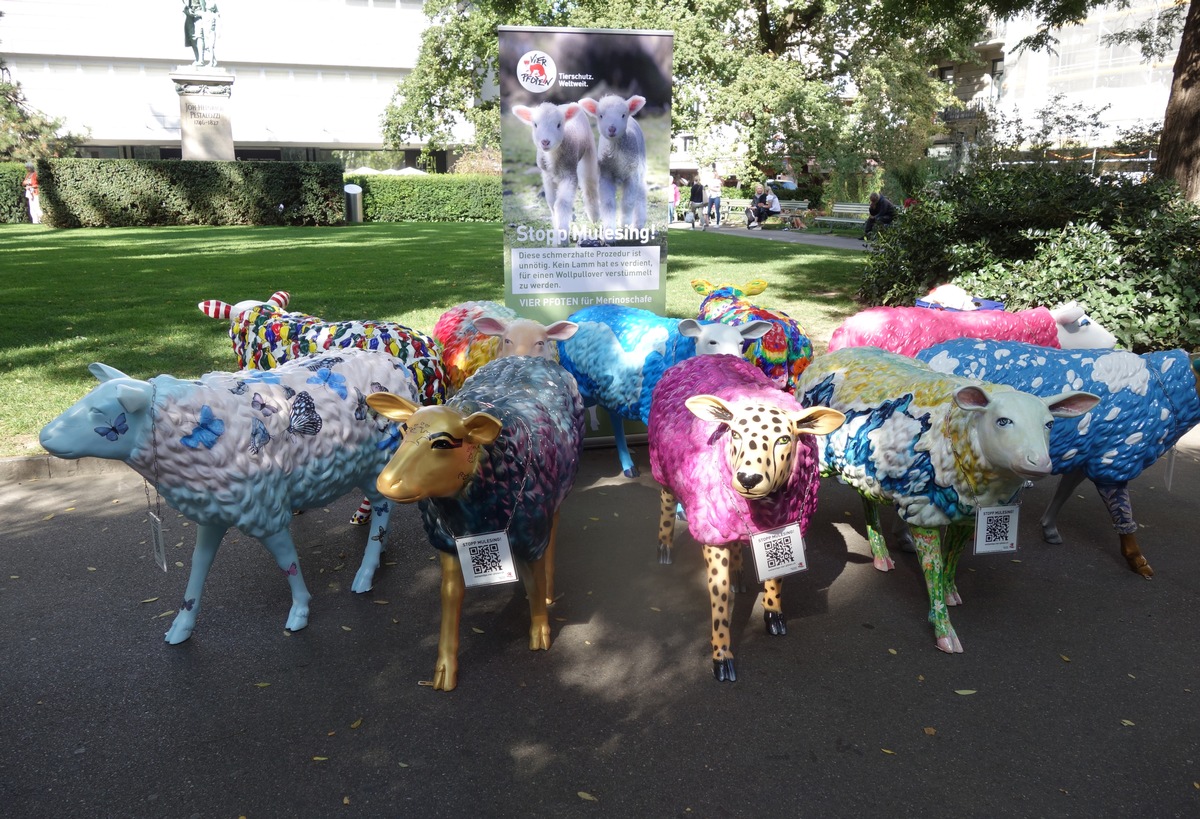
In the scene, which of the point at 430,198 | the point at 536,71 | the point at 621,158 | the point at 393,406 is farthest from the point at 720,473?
the point at 430,198

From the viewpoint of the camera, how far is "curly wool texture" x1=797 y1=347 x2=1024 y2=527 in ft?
13.8

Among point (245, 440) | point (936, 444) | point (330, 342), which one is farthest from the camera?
point (330, 342)

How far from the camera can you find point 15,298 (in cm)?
1311

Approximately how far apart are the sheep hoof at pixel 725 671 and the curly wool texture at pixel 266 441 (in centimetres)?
218

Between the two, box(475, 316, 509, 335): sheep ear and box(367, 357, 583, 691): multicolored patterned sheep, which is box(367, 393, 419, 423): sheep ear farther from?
box(475, 316, 509, 335): sheep ear

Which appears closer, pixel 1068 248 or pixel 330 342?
pixel 330 342

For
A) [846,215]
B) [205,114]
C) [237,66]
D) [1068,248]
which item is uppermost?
[237,66]

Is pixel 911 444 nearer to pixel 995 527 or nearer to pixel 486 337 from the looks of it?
pixel 995 527

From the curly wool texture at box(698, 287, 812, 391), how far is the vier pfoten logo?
228 cm

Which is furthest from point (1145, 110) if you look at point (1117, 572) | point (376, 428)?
point (376, 428)

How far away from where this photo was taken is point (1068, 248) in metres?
10.1

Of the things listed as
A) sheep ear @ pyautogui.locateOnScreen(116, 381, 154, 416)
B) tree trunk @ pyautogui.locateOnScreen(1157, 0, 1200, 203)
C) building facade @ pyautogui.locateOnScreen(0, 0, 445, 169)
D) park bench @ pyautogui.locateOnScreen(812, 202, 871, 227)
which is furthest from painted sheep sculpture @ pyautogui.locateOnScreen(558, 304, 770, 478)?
building facade @ pyautogui.locateOnScreen(0, 0, 445, 169)

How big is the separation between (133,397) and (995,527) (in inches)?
166

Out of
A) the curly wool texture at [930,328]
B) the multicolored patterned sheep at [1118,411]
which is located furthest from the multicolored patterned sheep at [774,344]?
the multicolored patterned sheep at [1118,411]
